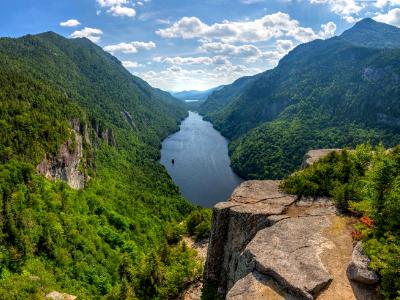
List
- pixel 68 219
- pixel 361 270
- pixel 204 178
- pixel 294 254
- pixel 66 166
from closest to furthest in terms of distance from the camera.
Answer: pixel 361 270 → pixel 294 254 → pixel 68 219 → pixel 66 166 → pixel 204 178

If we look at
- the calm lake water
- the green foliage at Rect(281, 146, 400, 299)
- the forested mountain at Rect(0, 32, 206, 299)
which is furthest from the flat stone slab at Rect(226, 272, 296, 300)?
the calm lake water

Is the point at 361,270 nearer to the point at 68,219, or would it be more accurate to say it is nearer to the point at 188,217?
the point at 188,217

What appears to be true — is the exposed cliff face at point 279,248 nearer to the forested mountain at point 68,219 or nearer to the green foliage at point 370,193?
the green foliage at point 370,193

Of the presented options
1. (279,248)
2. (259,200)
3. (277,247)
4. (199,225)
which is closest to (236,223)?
(259,200)

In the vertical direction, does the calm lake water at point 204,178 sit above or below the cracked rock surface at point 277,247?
below

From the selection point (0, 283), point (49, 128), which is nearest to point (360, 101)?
point (49, 128)

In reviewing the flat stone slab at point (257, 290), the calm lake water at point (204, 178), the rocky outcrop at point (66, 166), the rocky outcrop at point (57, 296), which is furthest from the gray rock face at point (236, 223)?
the calm lake water at point (204, 178)

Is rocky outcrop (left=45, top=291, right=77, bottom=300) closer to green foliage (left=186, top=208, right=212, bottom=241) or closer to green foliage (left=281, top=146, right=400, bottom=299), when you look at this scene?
green foliage (left=186, top=208, right=212, bottom=241)
